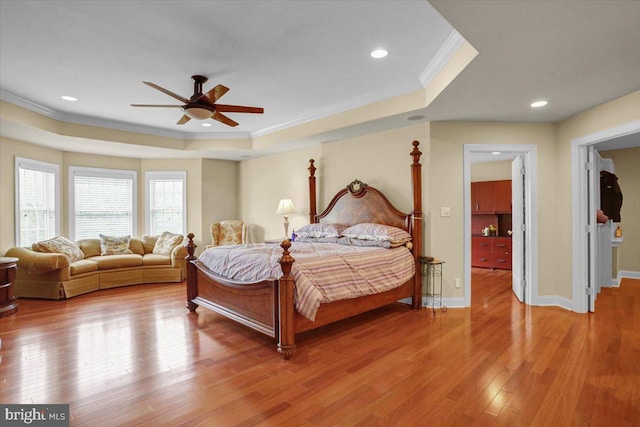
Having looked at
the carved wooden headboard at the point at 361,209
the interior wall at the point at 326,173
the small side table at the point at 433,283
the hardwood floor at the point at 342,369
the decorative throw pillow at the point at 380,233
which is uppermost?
the interior wall at the point at 326,173

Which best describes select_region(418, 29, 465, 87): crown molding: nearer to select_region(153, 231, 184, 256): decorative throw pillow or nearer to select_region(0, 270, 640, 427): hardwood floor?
select_region(0, 270, 640, 427): hardwood floor

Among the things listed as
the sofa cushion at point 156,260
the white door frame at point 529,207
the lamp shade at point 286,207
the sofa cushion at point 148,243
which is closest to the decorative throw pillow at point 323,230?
A: the lamp shade at point 286,207

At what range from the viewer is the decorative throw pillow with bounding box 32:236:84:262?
16.4ft

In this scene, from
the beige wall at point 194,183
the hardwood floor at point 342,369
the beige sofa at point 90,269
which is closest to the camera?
the hardwood floor at point 342,369

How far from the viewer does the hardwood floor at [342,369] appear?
2051 millimetres

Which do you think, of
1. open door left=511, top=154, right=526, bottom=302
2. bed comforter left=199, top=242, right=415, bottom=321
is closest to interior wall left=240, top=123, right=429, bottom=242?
bed comforter left=199, top=242, right=415, bottom=321

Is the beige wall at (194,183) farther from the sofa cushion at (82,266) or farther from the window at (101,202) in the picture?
the sofa cushion at (82,266)

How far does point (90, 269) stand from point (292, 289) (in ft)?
13.5

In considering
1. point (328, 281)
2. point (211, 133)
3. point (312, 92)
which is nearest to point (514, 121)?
point (312, 92)

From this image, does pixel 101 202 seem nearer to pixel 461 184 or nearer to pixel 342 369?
pixel 342 369

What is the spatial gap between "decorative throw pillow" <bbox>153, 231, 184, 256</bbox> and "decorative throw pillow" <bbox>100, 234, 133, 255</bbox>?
19.0 inches

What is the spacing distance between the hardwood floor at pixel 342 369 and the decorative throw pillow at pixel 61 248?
127 cm

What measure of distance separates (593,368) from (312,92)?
3.79 metres

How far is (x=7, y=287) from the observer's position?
13.8ft
